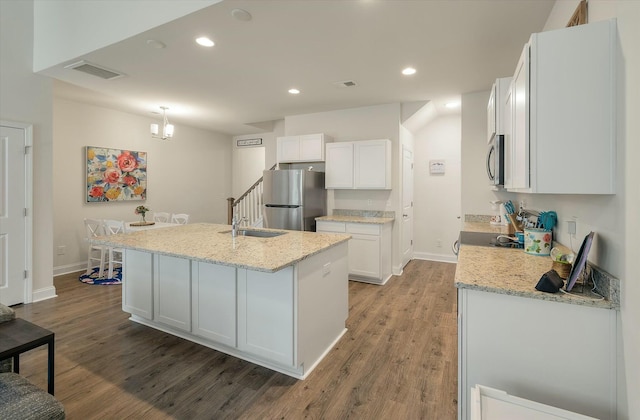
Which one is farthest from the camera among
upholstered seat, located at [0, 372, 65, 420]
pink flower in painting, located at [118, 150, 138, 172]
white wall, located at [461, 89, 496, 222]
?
pink flower in painting, located at [118, 150, 138, 172]

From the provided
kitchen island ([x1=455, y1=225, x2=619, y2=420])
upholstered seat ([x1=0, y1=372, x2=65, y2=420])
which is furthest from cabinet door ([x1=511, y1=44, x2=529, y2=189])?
upholstered seat ([x1=0, y1=372, x2=65, y2=420])

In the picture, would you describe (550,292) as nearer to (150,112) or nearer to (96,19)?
(96,19)

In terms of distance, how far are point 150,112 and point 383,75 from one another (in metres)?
4.18

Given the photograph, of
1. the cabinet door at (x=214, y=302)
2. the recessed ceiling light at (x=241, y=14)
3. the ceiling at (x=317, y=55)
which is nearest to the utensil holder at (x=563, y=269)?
the ceiling at (x=317, y=55)

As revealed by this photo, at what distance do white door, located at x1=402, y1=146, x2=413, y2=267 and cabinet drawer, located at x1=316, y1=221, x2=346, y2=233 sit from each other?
1115mm

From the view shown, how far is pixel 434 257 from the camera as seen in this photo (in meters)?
5.74

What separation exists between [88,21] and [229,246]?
2.71 metres

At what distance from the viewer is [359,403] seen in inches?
77.8

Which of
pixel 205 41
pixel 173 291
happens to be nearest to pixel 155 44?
pixel 205 41

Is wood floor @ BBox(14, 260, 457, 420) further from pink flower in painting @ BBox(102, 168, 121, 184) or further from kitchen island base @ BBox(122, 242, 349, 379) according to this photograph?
pink flower in painting @ BBox(102, 168, 121, 184)

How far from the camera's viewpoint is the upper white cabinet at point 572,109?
4.21ft

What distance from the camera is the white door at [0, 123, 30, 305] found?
11.1 feet

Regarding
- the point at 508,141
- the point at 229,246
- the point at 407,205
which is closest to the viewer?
the point at 508,141

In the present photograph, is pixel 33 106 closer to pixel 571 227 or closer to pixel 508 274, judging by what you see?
pixel 508 274
